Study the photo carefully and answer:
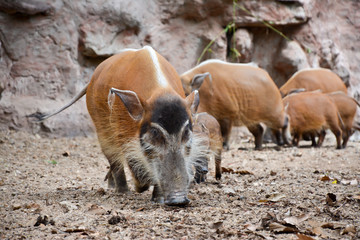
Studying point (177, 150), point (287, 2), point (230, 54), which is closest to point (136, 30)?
point (230, 54)

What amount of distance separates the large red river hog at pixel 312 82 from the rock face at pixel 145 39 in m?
0.74

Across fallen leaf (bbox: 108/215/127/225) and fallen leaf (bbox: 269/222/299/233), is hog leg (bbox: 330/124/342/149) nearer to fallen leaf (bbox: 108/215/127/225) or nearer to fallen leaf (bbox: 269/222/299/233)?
fallen leaf (bbox: 269/222/299/233)

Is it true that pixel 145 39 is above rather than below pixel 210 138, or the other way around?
Result: above

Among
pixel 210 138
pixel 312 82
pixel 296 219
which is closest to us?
pixel 296 219

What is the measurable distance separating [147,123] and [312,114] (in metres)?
5.92

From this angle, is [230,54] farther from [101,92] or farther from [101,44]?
[101,92]

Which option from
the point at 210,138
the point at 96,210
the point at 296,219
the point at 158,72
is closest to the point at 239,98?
the point at 210,138

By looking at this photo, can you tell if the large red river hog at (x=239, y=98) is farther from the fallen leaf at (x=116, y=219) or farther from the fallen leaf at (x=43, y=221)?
the fallen leaf at (x=43, y=221)

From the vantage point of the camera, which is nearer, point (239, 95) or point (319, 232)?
point (319, 232)

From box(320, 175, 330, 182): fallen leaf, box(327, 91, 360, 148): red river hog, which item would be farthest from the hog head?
box(327, 91, 360, 148): red river hog

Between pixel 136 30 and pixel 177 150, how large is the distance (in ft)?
21.8

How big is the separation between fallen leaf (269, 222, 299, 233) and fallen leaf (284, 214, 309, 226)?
7 centimetres

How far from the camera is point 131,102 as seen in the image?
344 cm

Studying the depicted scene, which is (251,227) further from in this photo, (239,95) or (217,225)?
(239,95)
